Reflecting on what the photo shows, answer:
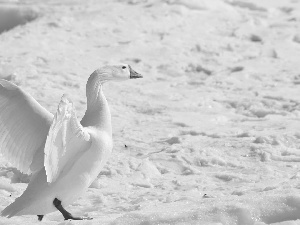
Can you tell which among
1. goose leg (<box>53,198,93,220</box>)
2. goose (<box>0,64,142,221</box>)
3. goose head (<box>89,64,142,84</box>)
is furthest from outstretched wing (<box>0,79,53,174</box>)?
goose head (<box>89,64,142,84</box>)

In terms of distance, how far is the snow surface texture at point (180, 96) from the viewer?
5.03 meters

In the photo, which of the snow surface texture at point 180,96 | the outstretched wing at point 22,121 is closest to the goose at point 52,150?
the outstretched wing at point 22,121

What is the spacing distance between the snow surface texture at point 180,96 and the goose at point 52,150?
246 millimetres

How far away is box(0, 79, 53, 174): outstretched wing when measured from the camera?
475 centimetres

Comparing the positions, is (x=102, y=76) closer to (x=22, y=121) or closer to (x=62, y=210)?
(x=22, y=121)

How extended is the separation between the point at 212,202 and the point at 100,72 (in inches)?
44.4

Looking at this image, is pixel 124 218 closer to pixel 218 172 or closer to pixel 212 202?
pixel 212 202

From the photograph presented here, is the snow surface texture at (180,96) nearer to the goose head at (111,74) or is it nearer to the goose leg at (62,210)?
the goose leg at (62,210)

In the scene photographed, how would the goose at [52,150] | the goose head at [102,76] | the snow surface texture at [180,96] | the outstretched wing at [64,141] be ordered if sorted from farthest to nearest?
the snow surface texture at [180,96] < the goose head at [102,76] < the goose at [52,150] < the outstretched wing at [64,141]

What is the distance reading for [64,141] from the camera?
4.31 metres

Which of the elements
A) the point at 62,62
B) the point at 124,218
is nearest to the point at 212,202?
the point at 124,218

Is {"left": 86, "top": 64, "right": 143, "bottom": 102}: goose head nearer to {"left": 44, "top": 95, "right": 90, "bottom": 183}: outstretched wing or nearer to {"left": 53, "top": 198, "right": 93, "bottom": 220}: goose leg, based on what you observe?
{"left": 44, "top": 95, "right": 90, "bottom": 183}: outstretched wing

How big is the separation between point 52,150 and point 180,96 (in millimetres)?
3580

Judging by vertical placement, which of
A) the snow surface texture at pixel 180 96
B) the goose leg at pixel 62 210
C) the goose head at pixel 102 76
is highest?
the goose head at pixel 102 76
